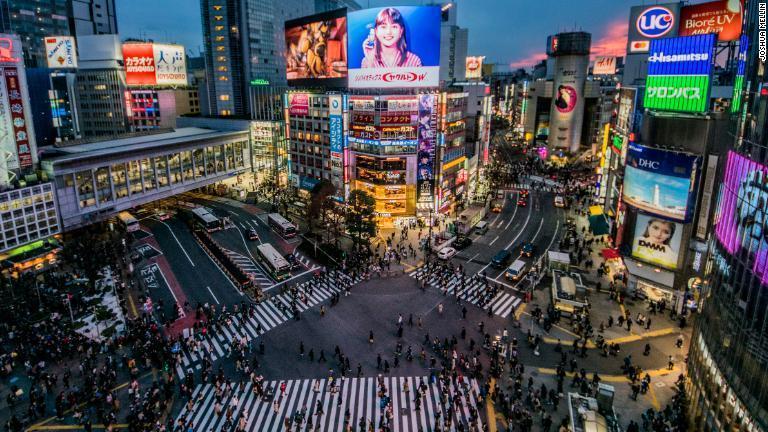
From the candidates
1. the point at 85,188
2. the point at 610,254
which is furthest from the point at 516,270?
the point at 85,188

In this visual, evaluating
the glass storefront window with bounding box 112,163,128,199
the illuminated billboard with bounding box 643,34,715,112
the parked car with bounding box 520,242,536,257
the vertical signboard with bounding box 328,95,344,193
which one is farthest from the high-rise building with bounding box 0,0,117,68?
the illuminated billboard with bounding box 643,34,715,112

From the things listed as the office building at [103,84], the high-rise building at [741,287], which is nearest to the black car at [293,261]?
the high-rise building at [741,287]

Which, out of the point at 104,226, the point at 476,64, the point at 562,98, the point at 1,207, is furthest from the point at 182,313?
the point at 476,64

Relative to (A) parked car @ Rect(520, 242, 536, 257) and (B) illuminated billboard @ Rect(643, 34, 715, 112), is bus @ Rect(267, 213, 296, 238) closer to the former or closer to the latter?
(A) parked car @ Rect(520, 242, 536, 257)

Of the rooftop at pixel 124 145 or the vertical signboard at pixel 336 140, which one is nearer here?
the rooftop at pixel 124 145

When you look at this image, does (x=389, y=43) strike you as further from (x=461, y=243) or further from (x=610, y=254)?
(x=610, y=254)

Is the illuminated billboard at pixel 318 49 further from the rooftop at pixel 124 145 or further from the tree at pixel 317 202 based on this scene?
the rooftop at pixel 124 145

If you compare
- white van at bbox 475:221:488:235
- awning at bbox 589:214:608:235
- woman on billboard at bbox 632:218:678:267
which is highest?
woman on billboard at bbox 632:218:678:267
